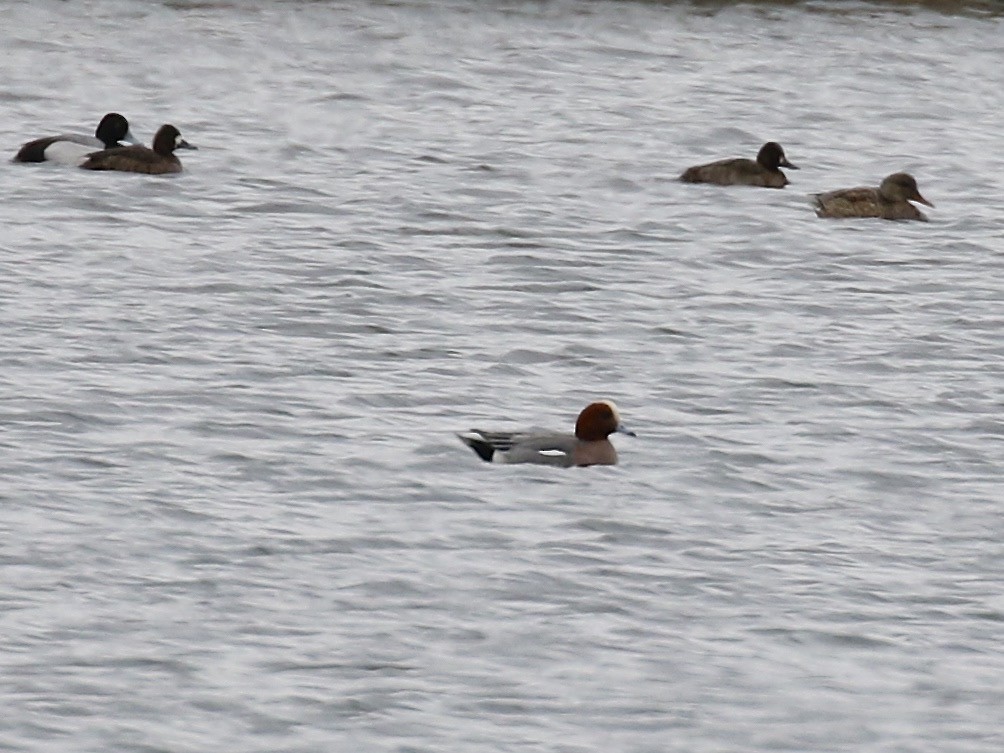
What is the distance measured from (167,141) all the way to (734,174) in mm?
4507

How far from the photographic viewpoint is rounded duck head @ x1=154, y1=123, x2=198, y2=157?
20.4m

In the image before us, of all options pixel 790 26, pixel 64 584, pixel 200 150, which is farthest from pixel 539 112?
pixel 64 584

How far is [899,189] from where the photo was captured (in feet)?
64.3

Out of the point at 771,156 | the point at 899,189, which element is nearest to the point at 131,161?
the point at 771,156

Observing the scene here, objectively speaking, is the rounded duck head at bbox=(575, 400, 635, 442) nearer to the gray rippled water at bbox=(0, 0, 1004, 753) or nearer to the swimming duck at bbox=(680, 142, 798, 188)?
the gray rippled water at bbox=(0, 0, 1004, 753)

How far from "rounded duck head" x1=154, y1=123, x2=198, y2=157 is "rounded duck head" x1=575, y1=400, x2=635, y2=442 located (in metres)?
8.85

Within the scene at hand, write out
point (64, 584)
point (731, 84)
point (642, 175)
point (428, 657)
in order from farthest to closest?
1. point (731, 84)
2. point (642, 175)
3. point (64, 584)
4. point (428, 657)

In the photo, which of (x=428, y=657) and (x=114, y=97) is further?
(x=114, y=97)

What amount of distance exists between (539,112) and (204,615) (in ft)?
49.6

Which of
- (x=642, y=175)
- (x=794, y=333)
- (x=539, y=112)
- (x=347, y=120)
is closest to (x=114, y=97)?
(x=347, y=120)

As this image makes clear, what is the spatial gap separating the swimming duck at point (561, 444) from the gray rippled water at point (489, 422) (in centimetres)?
10

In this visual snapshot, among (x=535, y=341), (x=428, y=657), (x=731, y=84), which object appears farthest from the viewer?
(x=731, y=84)

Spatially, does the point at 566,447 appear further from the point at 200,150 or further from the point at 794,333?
the point at 200,150

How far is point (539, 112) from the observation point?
79.9 ft
